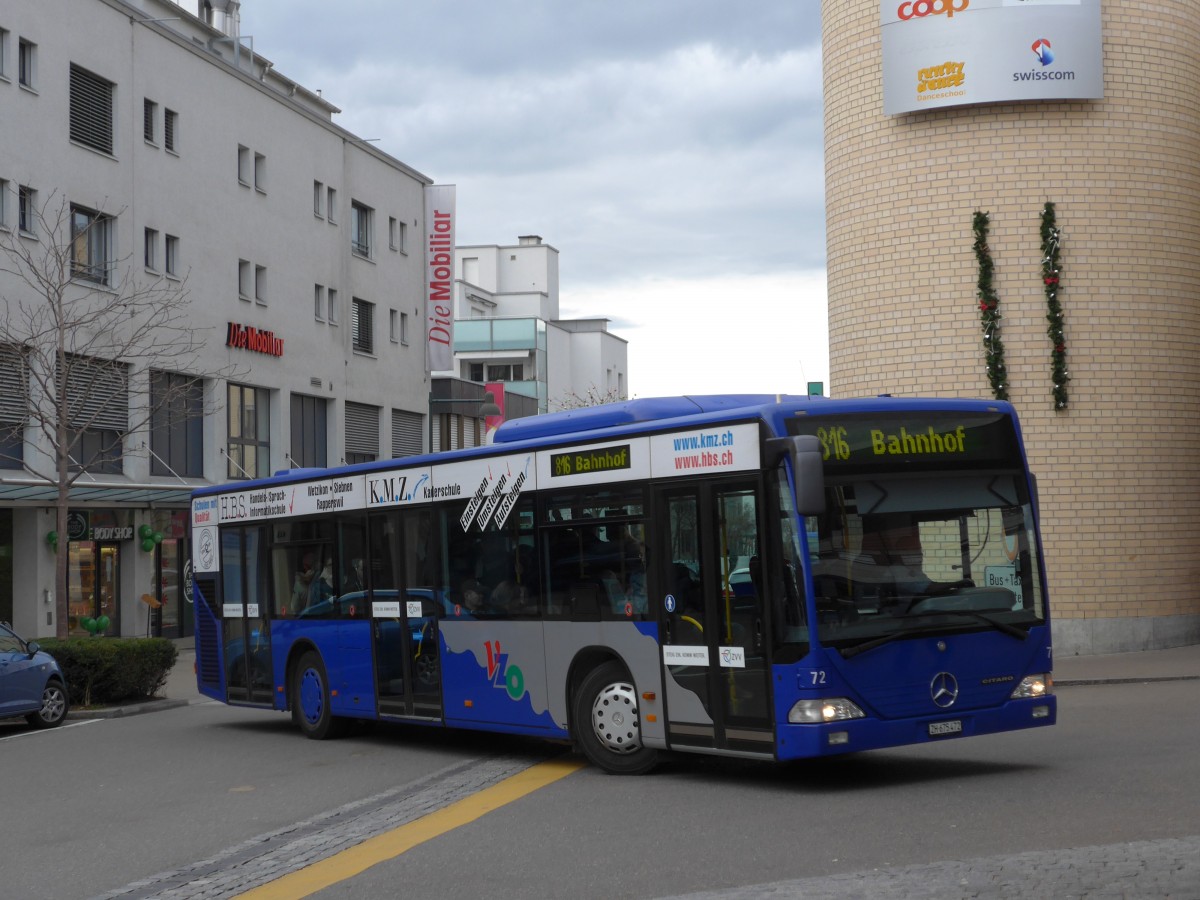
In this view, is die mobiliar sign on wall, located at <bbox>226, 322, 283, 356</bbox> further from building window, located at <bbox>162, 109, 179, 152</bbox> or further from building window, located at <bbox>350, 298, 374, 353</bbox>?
building window, located at <bbox>350, 298, 374, 353</bbox>

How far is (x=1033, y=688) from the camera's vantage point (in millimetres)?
11711

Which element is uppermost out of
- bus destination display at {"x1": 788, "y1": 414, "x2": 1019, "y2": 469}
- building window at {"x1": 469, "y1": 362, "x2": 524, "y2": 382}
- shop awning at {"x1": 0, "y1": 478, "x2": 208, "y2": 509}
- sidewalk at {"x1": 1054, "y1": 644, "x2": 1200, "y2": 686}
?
building window at {"x1": 469, "y1": 362, "x2": 524, "y2": 382}

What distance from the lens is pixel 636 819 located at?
10289 mm

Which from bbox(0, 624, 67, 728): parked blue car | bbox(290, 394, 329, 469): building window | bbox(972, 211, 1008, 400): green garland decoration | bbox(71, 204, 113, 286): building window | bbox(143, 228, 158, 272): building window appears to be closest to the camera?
bbox(0, 624, 67, 728): parked blue car

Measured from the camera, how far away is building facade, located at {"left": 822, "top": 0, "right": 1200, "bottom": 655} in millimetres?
24609

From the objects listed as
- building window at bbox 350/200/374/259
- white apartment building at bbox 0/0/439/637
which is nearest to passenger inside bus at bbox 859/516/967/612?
white apartment building at bbox 0/0/439/637

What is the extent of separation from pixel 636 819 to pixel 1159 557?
16804mm

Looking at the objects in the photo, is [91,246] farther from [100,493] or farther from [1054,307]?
[1054,307]

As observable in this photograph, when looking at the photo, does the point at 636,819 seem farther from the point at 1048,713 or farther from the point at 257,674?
the point at 257,674

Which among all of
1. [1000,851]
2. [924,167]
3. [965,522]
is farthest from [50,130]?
[1000,851]

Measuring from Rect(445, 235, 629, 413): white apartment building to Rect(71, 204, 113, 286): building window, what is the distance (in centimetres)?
5567

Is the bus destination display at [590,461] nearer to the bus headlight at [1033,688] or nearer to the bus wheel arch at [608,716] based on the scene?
the bus wheel arch at [608,716]

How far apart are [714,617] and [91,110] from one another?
1038 inches

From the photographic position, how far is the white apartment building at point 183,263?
31688 mm
